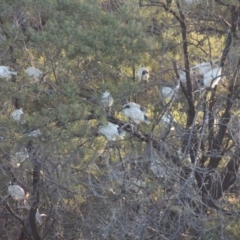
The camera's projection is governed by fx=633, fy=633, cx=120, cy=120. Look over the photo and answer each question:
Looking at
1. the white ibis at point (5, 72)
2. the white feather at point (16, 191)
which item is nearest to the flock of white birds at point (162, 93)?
the white ibis at point (5, 72)

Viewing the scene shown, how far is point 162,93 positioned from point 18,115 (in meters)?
1.18

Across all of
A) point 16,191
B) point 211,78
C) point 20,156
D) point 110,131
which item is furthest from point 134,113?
point 16,191

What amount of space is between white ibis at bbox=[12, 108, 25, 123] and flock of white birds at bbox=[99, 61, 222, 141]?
58cm

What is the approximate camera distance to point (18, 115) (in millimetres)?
4699

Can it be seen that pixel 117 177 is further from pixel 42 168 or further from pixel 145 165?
pixel 42 168

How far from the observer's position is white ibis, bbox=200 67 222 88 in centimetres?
493

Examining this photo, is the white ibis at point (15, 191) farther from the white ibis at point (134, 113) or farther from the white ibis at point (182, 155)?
the white ibis at point (182, 155)

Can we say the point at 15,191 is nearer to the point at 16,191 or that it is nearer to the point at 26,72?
the point at 16,191

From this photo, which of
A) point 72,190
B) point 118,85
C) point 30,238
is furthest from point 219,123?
Result: point 30,238

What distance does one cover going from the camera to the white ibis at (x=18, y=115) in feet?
15.2

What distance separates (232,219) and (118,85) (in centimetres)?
146

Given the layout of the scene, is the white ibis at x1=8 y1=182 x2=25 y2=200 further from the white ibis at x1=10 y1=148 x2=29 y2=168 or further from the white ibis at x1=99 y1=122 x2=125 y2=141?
the white ibis at x1=99 y1=122 x2=125 y2=141

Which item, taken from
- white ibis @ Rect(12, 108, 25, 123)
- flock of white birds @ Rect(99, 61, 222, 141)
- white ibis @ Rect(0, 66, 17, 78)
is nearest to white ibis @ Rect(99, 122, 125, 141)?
flock of white birds @ Rect(99, 61, 222, 141)

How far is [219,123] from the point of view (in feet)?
17.1
